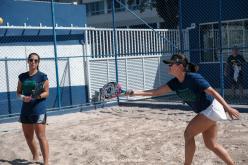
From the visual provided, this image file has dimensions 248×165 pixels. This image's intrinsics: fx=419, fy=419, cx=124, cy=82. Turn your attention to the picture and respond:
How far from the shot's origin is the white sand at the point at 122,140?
718 cm

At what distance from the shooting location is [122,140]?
886 cm

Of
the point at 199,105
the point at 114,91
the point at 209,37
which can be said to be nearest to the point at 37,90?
the point at 114,91

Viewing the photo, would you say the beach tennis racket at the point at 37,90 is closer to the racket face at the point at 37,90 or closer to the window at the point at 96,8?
the racket face at the point at 37,90

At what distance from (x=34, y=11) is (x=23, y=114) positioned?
7.80 metres

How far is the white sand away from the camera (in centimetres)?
718

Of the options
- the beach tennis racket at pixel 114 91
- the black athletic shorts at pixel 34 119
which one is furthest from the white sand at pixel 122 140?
the beach tennis racket at pixel 114 91

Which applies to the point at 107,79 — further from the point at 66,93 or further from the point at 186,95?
the point at 186,95

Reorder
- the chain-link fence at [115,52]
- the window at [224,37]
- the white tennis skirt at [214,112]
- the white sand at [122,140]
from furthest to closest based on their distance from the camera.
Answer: the window at [224,37] → the chain-link fence at [115,52] → the white sand at [122,140] → the white tennis skirt at [214,112]

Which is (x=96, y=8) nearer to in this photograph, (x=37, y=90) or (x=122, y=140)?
(x=122, y=140)

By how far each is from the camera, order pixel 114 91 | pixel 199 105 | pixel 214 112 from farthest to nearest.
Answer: pixel 114 91 < pixel 199 105 < pixel 214 112

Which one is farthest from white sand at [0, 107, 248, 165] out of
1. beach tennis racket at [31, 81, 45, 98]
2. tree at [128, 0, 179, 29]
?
tree at [128, 0, 179, 29]

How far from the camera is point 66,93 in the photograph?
14109mm

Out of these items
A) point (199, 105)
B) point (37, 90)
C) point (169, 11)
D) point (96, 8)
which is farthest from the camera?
point (96, 8)

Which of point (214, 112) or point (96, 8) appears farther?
point (96, 8)
